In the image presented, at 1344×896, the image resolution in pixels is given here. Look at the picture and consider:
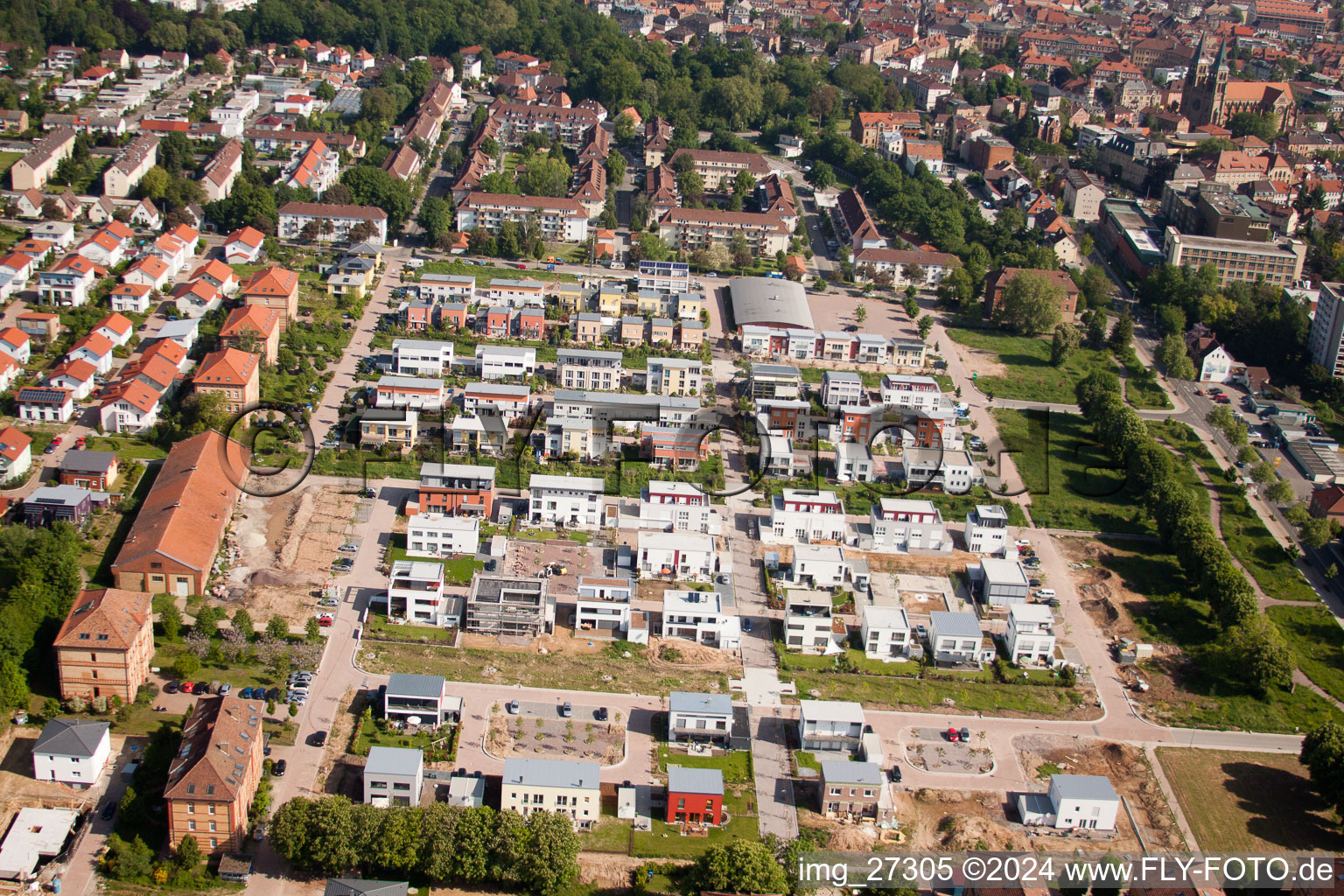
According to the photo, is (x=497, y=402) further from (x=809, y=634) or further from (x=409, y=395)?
(x=809, y=634)

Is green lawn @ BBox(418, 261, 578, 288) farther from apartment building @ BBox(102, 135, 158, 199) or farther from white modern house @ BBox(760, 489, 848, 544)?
white modern house @ BBox(760, 489, 848, 544)

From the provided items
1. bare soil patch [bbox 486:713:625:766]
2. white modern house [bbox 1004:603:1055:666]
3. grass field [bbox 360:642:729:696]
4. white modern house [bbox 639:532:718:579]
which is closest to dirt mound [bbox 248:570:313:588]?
grass field [bbox 360:642:729:696]

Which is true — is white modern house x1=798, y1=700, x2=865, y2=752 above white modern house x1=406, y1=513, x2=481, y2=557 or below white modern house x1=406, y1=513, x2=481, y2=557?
below

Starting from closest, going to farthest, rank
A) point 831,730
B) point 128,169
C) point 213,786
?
point 213,786 < point 831,730 < point 128,169

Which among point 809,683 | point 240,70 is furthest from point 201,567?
point 240,70

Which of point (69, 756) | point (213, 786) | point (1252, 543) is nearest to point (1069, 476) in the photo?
point (1252, 543)

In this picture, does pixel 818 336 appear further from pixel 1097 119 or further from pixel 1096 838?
pixel 1097 119

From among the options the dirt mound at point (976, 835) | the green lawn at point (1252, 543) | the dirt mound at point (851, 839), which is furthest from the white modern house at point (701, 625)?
the green lawn at point (1252, 543)
